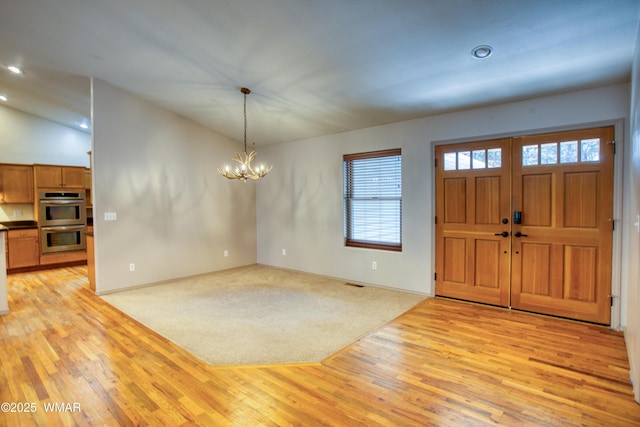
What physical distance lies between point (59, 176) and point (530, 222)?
8669 mm

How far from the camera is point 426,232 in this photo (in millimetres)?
4746

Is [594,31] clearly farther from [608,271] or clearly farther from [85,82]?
[85,82]

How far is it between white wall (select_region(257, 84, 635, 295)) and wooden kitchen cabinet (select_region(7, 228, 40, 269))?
14.8 feet

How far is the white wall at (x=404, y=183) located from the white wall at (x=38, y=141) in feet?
14.8

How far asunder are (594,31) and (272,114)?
397 centimetres

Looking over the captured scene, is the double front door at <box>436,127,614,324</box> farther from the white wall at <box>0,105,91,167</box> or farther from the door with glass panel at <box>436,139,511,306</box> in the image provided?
the white wall at <box>0,105,91,167</box>

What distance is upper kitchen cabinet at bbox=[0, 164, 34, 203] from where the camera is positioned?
255 inches

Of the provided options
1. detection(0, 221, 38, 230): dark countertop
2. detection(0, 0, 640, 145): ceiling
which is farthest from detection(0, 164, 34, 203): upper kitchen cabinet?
detection(0, 0, 640, 145): ceiling

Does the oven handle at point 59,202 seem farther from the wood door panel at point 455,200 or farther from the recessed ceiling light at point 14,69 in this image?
the wood door panel at point 455,200

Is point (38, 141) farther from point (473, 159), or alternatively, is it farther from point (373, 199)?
point (473, 159)

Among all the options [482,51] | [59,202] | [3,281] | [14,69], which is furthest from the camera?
[59,202]

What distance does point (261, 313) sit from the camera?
163 inches

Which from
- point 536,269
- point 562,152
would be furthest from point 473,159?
point 536,269

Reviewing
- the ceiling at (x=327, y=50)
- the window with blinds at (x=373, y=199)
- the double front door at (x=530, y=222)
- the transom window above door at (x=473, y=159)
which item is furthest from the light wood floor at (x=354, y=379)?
the ceiling at (x=327, y=50)
